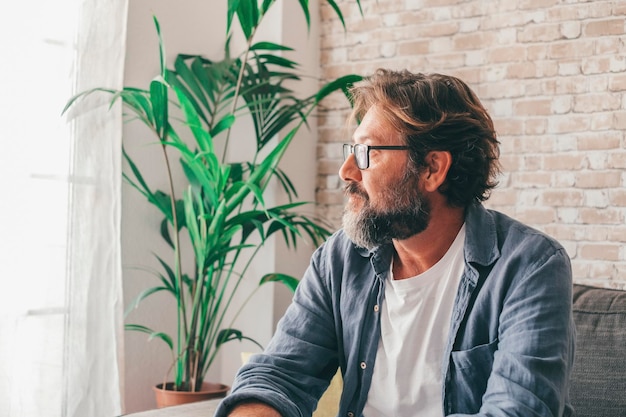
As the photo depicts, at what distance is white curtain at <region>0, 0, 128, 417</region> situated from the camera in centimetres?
257

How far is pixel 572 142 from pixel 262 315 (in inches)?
A: 57.3

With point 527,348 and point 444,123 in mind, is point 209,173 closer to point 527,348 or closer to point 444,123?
point 444,123

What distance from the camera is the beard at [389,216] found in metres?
1.97

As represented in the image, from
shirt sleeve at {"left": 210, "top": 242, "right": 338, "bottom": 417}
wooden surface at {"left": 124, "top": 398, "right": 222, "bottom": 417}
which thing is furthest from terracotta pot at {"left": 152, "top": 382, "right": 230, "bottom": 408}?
shirt sleeve at {"left": 210, "top": 242, "right": 338, "bottom": 417}

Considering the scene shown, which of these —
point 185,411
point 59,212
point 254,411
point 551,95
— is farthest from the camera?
point 551,95

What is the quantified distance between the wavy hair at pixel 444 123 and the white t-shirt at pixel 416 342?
15 cm

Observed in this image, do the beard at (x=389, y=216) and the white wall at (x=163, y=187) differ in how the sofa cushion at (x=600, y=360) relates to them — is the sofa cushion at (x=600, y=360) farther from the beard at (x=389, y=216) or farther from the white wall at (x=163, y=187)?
the white wall at (x=163, y=187)

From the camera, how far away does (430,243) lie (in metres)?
2.01

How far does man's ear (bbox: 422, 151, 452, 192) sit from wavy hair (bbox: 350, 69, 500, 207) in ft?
0.04

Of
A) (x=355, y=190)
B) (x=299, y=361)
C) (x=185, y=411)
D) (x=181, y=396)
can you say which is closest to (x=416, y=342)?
(x=299, y=361)

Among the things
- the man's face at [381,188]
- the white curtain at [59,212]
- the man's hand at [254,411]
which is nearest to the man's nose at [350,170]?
the man's face at [381,188]

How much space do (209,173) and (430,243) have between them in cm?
106

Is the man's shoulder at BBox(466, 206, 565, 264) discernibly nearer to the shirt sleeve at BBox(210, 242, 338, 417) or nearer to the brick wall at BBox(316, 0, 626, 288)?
the shirt sleeve at BBox(210, 242, 338, 417)

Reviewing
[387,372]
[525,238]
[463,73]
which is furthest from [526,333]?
[463,73]
